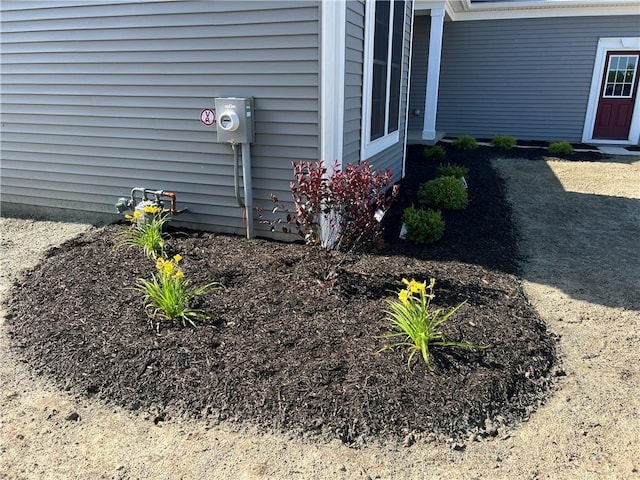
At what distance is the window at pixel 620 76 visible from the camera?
1124cm

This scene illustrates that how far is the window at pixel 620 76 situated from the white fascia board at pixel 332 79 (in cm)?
1019

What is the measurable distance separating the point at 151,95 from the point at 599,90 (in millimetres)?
10922

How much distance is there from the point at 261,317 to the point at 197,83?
2.40 m

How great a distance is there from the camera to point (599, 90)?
11.5 m

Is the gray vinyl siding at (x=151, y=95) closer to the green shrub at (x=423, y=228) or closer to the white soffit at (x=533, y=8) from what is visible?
the green shrub at (x=423, y=228)

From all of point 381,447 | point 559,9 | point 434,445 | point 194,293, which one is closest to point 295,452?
point 381,447

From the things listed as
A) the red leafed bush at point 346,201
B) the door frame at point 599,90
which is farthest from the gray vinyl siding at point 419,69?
the red leafed bush at point 346,201

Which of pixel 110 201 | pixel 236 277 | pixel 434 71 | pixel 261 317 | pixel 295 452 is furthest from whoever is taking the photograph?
pixel 434 71

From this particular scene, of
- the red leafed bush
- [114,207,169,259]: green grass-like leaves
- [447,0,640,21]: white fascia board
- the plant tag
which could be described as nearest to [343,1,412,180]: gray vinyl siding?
the plant tag

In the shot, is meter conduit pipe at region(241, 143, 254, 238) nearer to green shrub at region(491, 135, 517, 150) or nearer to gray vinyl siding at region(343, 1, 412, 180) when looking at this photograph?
gray vinyl siding at region(343, 1, 412, 180)

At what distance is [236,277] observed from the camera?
3.80 metres

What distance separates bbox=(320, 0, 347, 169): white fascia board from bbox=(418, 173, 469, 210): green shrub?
6.35 ft

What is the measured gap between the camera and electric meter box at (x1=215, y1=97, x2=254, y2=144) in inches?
163

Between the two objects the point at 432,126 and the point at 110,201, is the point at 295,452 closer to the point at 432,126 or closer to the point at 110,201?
the point at 110,201
